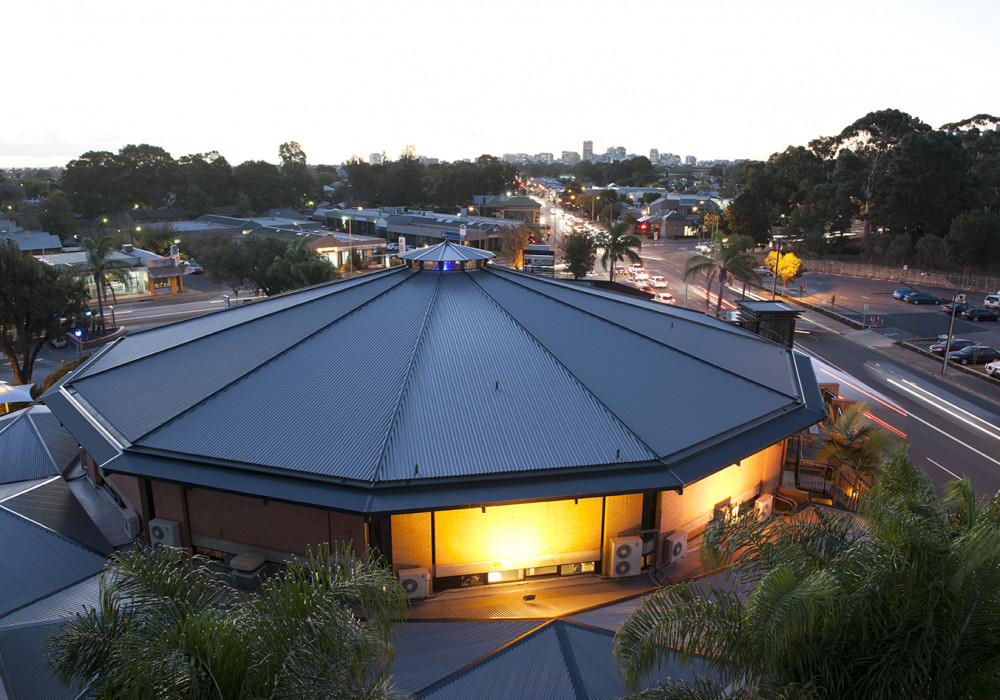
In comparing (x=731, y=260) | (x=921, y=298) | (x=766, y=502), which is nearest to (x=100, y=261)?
(x=731, y=260)

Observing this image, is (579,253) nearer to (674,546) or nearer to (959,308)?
(959,308)

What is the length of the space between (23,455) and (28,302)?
24.4 m

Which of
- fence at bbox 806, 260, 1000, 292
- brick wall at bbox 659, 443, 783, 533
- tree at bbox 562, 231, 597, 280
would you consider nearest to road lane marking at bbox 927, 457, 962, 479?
brick wall at bbox 659, 443, 783, 533

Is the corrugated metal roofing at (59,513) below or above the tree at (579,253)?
below

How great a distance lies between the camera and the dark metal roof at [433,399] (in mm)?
17203

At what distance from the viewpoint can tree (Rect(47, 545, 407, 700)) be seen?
757 cm

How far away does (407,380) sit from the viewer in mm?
20359

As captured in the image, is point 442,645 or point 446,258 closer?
point 442,645

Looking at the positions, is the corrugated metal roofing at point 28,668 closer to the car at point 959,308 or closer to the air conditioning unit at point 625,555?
the air conditioning unit at point 625,555

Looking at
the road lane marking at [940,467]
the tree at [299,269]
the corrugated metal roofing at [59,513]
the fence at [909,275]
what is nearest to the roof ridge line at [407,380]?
the corrugated metal roofing at [59,513]

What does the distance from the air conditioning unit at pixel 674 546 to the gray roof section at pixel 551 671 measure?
5.17 m

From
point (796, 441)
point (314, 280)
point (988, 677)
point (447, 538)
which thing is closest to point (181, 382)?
point (447, 538)

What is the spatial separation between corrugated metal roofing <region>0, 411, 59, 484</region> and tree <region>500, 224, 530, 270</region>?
6435 cm

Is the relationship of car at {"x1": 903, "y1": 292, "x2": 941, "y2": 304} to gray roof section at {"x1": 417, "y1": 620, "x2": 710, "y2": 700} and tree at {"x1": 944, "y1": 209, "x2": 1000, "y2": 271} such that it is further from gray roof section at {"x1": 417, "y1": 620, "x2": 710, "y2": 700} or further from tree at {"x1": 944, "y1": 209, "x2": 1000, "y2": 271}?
gray roof section at {"x1": 417, "y1": 620, "x2": 710, "y2": 700}
